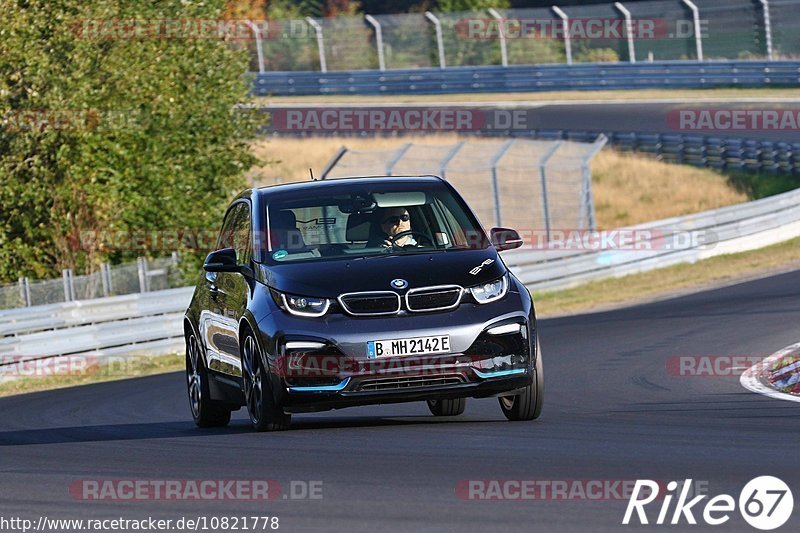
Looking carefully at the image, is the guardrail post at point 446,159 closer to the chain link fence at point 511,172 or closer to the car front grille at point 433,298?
the chain link fence at point 511,172

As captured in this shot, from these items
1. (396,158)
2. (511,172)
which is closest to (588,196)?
(511,172)

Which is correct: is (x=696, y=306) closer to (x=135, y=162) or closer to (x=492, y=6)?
(x=135, y=162)

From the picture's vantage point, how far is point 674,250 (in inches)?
1112

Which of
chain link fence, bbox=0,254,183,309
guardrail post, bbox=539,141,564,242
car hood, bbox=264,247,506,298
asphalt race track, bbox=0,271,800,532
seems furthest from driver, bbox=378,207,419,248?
guardrail post, bbox=539,141,564,242

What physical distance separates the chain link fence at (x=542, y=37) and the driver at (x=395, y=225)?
3663 centimetres

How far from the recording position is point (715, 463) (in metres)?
7.61

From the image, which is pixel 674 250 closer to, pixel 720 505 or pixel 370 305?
pixel 370 305

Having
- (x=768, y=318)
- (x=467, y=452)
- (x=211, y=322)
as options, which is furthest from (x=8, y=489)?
(x=768, y=318)

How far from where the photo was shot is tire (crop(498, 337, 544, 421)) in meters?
9.87

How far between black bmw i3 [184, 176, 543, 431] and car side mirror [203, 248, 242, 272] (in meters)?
0.01

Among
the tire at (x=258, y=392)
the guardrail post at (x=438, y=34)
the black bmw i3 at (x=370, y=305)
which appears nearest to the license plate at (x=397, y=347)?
the black bmw i3 at (x=370, y=305)

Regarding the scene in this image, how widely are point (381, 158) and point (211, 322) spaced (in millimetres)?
20206

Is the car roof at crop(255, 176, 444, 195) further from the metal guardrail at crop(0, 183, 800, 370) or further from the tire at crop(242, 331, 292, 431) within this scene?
the metal guardrail at crop(0, 183, 800, 370)

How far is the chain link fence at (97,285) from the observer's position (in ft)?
68.9
